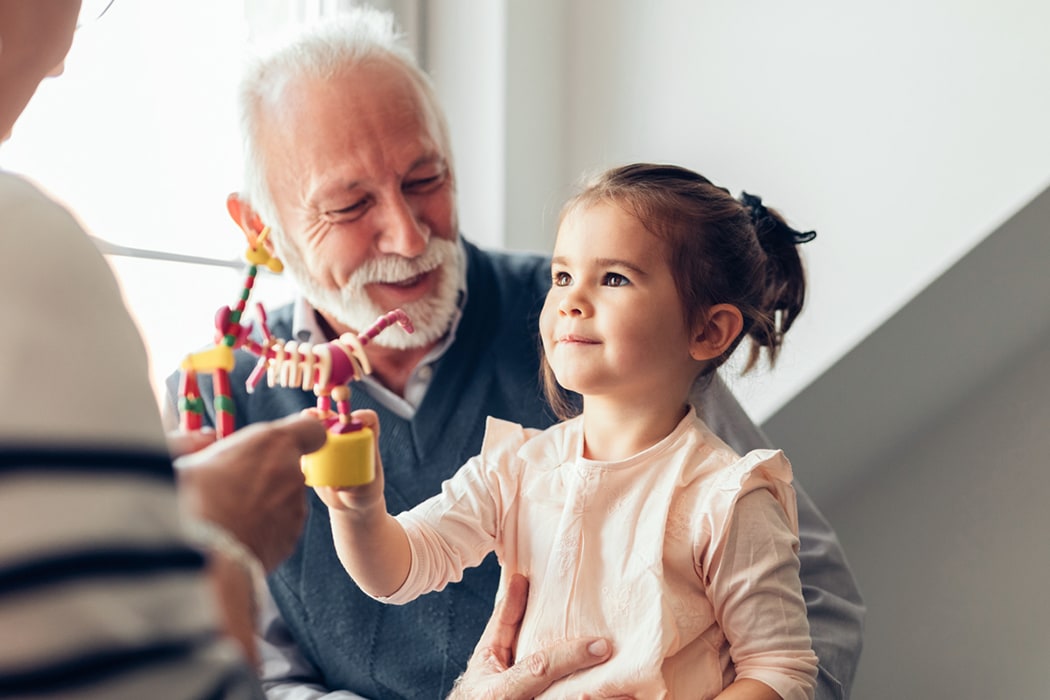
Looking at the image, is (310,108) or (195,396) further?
(310,108)

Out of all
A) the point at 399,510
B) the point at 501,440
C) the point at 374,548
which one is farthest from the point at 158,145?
the point at 374,548

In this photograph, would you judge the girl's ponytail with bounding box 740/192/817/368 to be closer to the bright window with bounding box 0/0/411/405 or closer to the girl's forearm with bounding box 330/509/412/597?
the girl's forearm with bounding box 330/509/412/597

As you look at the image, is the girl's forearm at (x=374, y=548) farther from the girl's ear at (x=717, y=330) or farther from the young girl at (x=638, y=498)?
the girl's ear at (x=717, y=330)

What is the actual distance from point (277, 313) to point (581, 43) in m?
1.07

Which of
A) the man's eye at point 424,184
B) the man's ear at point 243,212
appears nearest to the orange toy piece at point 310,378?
the man's eye at point 424,184

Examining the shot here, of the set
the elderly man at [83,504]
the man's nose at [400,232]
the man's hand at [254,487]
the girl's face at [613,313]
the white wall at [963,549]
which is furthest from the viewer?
the white wall at [963,549]

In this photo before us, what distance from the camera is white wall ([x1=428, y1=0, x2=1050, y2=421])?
1.99 m

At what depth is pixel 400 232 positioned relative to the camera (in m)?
1.62

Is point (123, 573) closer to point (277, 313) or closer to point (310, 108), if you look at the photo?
point (310, 108)

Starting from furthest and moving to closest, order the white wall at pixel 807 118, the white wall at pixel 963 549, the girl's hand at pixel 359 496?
1. the white wall at pixel 963 549
2. the white wall at pixel 807 118
3. the girl's hand at pixel 359 496

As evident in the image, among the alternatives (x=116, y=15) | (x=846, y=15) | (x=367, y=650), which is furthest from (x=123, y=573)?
(x=846, y=15)

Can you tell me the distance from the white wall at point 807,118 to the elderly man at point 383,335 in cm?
63

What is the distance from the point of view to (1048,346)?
2348 millimetres

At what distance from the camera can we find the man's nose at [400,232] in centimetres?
162
